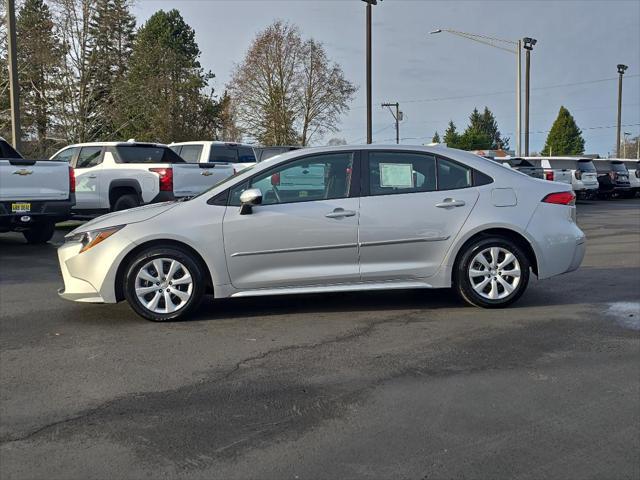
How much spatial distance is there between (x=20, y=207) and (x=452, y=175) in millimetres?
7291

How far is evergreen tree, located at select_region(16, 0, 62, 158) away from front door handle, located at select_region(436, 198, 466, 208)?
25302 millimetres

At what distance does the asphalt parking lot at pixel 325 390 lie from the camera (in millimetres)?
3438

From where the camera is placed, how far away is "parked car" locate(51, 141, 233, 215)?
12891 mm

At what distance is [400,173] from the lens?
21.7 ft

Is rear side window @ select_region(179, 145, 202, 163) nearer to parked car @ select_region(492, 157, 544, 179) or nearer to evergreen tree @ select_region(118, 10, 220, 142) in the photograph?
parked car @ select_region(492, 157, 544, 179)

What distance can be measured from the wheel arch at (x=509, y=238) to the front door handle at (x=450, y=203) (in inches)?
12.7

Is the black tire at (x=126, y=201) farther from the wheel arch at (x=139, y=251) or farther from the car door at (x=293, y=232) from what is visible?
the car door at (x=293, y=232)

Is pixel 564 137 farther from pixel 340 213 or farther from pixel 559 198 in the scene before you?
pixel 340 213

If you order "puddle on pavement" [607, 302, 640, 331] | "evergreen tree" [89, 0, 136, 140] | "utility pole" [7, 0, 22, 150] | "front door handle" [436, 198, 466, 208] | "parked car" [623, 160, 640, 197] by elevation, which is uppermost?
"evergreen tree" [89, 0, 136, 140]

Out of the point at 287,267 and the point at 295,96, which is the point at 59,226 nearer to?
the point at 287,267

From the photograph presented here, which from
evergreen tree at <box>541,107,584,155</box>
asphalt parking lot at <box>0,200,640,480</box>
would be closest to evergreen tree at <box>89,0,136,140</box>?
asphalt parking lot at <box>0,200,640,480</box>

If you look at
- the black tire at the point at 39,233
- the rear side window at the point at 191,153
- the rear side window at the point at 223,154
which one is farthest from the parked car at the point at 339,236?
the rear side window at the point at 191,153

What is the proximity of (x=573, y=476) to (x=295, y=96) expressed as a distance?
41443 millimetres

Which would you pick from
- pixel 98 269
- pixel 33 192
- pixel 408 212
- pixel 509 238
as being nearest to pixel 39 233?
pixel 33 192
